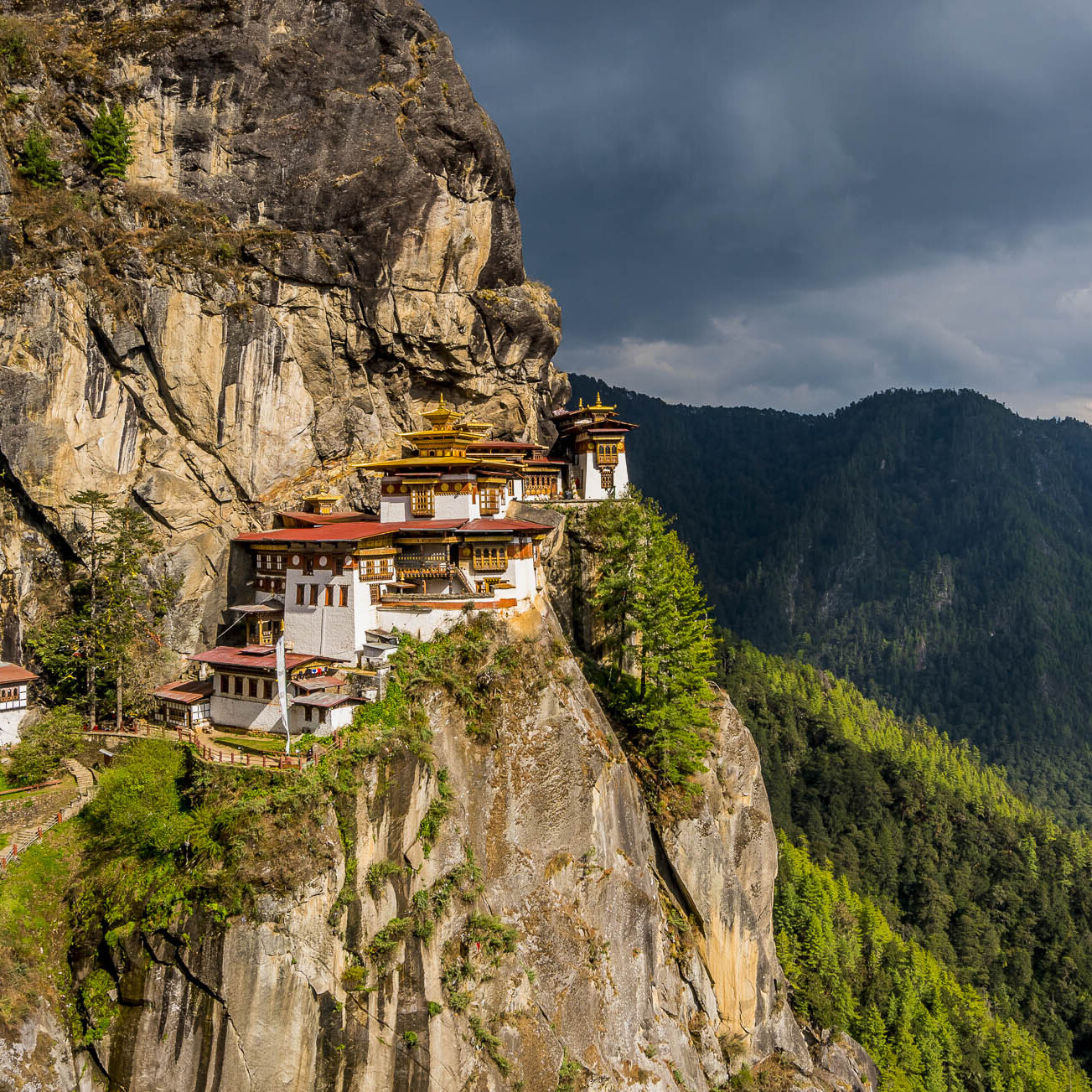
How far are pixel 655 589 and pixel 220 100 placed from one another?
39.7m

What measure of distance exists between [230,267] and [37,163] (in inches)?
444

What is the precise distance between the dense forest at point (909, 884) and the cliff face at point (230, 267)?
54.1 metres

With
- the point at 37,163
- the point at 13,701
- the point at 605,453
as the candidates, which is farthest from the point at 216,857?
the point at 605,453

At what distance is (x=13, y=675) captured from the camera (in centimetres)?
3653

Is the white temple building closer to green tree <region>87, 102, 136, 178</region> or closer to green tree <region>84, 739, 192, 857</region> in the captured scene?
green tree <region>84, 739, 192, 857</region>

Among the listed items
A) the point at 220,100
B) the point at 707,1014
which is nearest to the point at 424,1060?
the point at 707,1014

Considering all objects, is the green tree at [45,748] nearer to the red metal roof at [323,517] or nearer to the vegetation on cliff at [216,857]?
the vegetation on cliff at [216,857]

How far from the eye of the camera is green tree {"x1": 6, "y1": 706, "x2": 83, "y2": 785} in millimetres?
32562

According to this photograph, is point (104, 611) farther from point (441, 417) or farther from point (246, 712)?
point (441, 417)

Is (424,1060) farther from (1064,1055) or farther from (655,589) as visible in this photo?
A: (1064,1055)

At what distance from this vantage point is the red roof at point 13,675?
36.0 m

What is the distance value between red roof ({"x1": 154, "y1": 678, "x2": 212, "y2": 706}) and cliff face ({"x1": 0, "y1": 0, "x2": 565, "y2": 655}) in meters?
3.22

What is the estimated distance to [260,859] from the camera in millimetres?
25516

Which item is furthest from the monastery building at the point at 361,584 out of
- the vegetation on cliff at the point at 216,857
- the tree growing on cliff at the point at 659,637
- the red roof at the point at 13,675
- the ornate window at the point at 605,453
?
the ornate window at the point at 605,453
